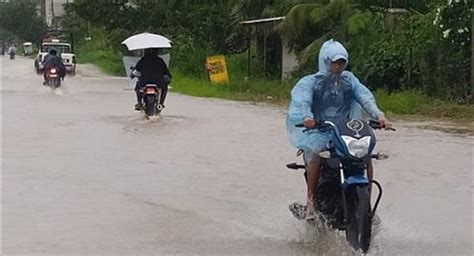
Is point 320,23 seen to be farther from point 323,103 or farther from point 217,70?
point 323,103

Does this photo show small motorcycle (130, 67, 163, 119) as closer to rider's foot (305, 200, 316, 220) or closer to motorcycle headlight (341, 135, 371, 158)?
rider's foot (305, 200, 316, 220)

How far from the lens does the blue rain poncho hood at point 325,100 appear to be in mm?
7859

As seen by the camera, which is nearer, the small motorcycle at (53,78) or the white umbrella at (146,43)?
the white umbrella at (146,43)

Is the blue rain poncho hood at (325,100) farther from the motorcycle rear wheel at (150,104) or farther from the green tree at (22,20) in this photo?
the green tree at (22,20)

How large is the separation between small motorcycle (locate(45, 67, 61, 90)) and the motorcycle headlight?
81.8ft

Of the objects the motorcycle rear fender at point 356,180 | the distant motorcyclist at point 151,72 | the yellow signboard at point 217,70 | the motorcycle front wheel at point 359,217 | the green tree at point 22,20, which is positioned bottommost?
the green tree at point 22,20

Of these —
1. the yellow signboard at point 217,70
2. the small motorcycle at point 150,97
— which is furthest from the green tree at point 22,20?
the small motorcycle at point 150,97

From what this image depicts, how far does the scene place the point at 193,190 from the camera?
11.1 m

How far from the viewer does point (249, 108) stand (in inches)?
985

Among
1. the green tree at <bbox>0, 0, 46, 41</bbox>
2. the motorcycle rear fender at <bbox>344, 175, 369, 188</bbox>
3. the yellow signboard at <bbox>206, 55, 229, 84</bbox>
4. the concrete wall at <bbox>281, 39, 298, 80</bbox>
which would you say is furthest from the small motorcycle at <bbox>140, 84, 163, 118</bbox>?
the green tree at <bbox>0, 0, 46, 41</bbox>

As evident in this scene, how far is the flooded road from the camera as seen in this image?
27.0ft

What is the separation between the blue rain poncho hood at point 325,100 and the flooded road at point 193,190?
2.59ft

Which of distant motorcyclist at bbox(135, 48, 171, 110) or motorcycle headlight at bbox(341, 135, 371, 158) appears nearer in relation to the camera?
motorcycle headlight at bbox(341, 135, 371, 158)

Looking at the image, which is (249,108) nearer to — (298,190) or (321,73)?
(298,190)
